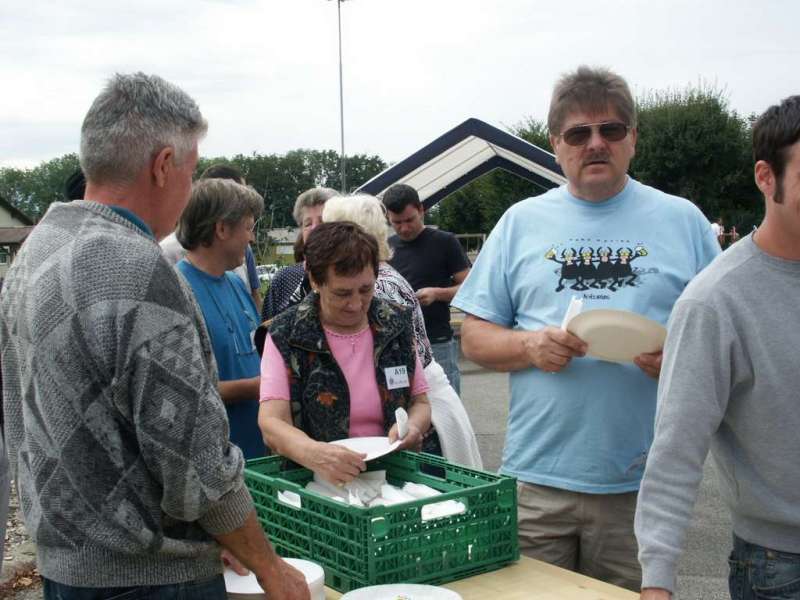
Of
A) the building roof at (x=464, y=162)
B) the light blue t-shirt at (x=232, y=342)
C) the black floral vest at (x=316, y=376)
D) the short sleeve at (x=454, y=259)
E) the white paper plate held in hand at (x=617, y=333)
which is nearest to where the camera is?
the white paper plate held in hand at (x=617, y=333)

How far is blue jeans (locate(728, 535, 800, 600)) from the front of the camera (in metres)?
1.68

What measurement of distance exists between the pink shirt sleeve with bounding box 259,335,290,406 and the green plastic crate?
28 cm

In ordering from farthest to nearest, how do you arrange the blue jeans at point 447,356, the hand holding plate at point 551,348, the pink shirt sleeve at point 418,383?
1. the blue jeans at point 447,356
2. the pink shirt sleeve at point 418,383
3. the hand holding plate at point 551,348

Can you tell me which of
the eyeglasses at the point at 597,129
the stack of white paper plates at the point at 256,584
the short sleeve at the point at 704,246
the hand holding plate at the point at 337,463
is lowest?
the stack of white paper plates at the point at 256,584

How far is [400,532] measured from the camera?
6.52 ft

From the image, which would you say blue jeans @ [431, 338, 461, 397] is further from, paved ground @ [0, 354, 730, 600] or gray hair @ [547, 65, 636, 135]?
gray hair @ [547, 65, 636, 135]

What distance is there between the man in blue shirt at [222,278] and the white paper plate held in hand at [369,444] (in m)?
0.83

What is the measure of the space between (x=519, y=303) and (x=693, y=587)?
256 centimetres

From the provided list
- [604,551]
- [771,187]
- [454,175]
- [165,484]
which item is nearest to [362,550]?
[165,484]

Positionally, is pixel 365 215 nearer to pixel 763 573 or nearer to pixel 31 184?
pixel 763 573

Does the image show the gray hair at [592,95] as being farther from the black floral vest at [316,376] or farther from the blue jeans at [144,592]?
the blue jeans at [144,592]

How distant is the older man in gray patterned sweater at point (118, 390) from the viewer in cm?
144

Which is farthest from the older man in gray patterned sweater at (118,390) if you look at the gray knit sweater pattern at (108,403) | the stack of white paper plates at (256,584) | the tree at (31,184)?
the tree at (31,184)

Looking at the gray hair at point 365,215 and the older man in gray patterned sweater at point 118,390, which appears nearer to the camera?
the older man in gray patterned sweater at point 118,390
